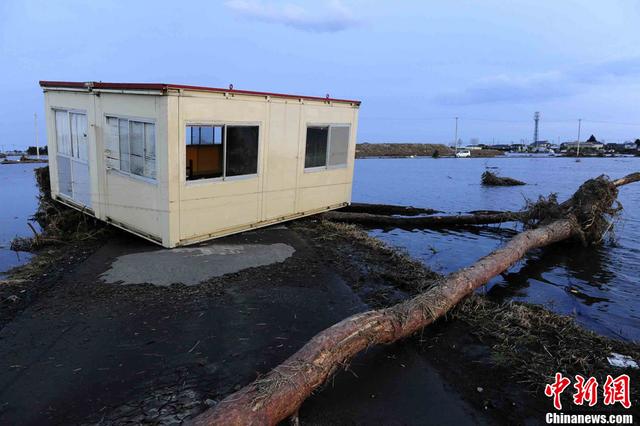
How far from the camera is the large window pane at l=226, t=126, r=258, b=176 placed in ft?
30.7

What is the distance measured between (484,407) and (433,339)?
4.54 ft

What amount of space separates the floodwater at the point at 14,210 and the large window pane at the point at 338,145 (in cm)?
725

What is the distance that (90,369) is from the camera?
4660 millimetres

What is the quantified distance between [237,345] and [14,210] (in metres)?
14.9

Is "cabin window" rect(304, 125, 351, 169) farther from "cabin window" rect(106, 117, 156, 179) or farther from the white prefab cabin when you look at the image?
"cabin window" rect(106, 117, 156, 179)

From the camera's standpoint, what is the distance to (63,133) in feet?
35.5

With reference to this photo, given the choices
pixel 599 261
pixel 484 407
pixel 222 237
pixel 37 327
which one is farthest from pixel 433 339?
pixel 599 261

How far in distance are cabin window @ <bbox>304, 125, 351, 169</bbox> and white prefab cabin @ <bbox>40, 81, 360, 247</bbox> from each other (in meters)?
0.03

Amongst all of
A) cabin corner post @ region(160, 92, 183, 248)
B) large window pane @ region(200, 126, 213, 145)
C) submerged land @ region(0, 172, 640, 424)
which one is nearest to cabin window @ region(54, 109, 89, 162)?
large window pane @ region(200, 126, 213, 145)

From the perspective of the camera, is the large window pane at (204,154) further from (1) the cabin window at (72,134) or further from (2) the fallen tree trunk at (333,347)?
(2) the fallen tree trunk at (333,347)

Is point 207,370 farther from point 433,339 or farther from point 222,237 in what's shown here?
point 222,237

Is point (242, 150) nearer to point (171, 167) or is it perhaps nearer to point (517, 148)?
point (171, 167)

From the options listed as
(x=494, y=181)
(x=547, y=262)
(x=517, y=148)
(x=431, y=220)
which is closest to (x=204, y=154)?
(x=431, y=220)

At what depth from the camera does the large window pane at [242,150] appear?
9358mm
